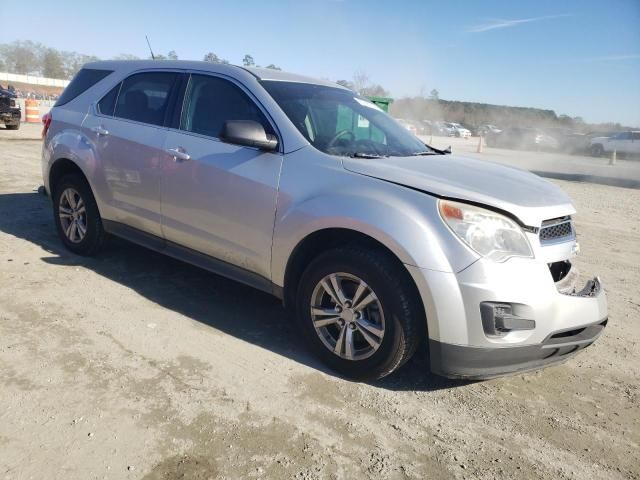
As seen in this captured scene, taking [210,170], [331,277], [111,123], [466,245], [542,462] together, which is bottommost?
[542,462]

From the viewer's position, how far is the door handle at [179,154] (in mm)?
3922

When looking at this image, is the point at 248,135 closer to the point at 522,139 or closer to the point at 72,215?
the point at 72,215

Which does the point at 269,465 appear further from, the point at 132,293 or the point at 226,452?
the point at 132,293

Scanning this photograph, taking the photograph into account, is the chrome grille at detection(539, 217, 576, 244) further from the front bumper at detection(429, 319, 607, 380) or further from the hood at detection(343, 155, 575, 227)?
the front bumper at detection(429, 319, 607, 380)

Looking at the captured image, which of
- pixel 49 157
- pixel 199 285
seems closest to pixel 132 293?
pixel 199 285

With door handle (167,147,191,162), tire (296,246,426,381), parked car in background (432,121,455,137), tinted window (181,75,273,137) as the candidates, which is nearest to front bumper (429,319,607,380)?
tire (296,246,426,381)

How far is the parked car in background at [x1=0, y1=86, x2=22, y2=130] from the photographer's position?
55.3 feet

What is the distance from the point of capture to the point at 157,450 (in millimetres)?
2473

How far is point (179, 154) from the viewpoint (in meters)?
3.96

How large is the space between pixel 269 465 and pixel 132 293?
2.43m

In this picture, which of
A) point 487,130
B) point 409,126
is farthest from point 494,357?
point 487,130

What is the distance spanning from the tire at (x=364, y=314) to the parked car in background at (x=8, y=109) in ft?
A: 56.6

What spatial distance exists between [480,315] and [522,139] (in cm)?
3819

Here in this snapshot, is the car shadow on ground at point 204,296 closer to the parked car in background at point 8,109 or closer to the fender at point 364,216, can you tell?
the fender at point 364,216
